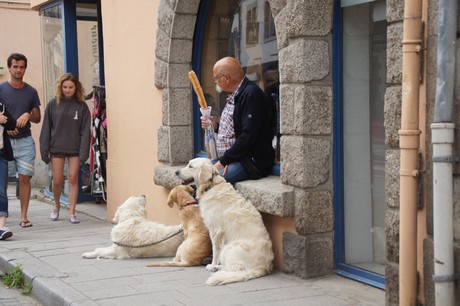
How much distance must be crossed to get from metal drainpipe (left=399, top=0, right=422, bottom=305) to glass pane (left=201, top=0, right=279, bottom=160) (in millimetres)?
2541

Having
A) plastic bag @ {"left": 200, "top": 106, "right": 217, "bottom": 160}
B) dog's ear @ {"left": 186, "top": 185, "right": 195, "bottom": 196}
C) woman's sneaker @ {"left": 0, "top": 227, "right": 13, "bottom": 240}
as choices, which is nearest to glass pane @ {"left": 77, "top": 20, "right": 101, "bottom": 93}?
woman's sneaker @ {"left": 0, "top": 227, "right": 13, "bottom": 240}

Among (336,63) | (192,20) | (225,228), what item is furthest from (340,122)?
(192,20)

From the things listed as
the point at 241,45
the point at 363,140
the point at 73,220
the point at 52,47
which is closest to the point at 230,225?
the point at 363,140

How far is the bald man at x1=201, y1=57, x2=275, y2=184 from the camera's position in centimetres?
701

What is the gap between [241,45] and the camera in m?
8.10

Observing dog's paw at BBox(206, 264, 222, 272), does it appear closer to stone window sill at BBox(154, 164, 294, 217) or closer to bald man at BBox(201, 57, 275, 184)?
stone window sill at BBox(154, 164, 294, 217)

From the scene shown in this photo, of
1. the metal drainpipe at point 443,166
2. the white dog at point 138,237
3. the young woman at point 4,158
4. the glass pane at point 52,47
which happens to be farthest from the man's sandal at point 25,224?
the metal drainpipe at point 443,166

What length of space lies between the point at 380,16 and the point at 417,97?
1.53 m

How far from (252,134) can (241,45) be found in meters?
1.50

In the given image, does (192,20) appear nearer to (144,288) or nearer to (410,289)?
(144,288)

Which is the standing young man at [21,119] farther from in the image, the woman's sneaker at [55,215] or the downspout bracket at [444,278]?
the downspout bracket at [444,278]

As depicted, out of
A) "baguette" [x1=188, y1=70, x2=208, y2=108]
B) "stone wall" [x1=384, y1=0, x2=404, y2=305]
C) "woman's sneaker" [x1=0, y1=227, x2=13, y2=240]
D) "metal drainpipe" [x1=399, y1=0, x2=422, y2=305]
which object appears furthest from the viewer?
"woman's sneaker" [x1=0, y1=227, x2=13, y2=240]

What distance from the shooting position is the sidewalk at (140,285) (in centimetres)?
593

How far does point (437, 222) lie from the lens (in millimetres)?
4656
